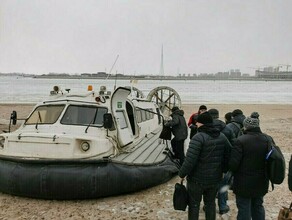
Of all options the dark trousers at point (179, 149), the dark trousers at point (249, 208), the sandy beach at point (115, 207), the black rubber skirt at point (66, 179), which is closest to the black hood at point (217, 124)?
the dark trousers at point (249, 208)

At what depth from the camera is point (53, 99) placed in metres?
6.77

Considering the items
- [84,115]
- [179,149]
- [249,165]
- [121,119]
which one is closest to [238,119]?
[179,149]

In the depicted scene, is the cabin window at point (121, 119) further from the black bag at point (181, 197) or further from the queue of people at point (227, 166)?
the queue of people at point (227, 166)

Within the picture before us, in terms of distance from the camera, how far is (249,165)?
12.1 ft

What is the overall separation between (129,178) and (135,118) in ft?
8.96

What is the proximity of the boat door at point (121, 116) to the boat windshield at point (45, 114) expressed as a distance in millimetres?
994

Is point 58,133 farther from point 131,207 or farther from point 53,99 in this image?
point 131,207

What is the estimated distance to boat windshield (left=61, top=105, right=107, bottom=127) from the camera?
20.6 feet

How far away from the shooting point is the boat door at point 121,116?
6.55m

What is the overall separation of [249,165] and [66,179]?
8.99 ft

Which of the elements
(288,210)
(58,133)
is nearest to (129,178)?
(58,133)

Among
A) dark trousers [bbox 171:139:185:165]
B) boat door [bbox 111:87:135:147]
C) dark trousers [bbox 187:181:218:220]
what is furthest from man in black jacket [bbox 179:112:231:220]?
boat door [bbox 111:87:135:147]

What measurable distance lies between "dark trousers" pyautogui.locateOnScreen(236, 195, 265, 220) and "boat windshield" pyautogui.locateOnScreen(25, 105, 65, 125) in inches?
147

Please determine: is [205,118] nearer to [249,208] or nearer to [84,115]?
[249,208]
